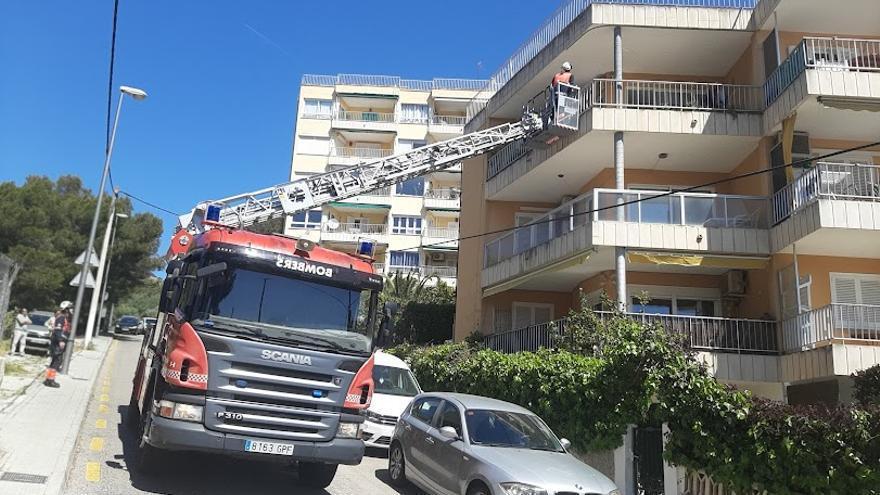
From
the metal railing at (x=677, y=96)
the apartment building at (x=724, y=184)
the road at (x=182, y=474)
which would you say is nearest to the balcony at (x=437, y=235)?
the apartment building at (x=724, y=184)

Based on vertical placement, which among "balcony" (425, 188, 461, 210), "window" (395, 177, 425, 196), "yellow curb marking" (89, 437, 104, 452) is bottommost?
"yellow curb marking" (89, 437, 104, 452)

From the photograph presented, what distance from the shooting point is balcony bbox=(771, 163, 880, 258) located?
1380cm

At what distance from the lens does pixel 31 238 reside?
115 feet

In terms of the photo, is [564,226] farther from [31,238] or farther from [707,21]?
[31,238]

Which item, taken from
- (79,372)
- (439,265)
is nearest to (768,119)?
(79,372)

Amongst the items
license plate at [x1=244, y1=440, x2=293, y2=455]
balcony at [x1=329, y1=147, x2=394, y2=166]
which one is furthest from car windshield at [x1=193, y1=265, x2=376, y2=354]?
balcony at [x1=329, y1=147, x2=394, y2=166]

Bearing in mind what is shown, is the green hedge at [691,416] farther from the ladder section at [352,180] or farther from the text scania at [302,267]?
the ladder section at [352,180]

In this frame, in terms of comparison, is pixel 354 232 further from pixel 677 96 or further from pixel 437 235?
pixel 677 96

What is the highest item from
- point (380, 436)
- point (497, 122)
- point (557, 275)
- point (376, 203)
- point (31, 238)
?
point (376, 203)

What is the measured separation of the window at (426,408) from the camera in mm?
9008

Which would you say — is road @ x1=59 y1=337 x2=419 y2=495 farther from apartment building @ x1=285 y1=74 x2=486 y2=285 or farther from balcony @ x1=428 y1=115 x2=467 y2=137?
balcony @ x1=428 y1=115 x2=467 y2=137

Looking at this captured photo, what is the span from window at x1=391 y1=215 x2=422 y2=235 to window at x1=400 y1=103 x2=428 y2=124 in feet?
31.8

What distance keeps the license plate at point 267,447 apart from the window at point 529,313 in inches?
622

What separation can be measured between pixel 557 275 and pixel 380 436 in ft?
32.2
